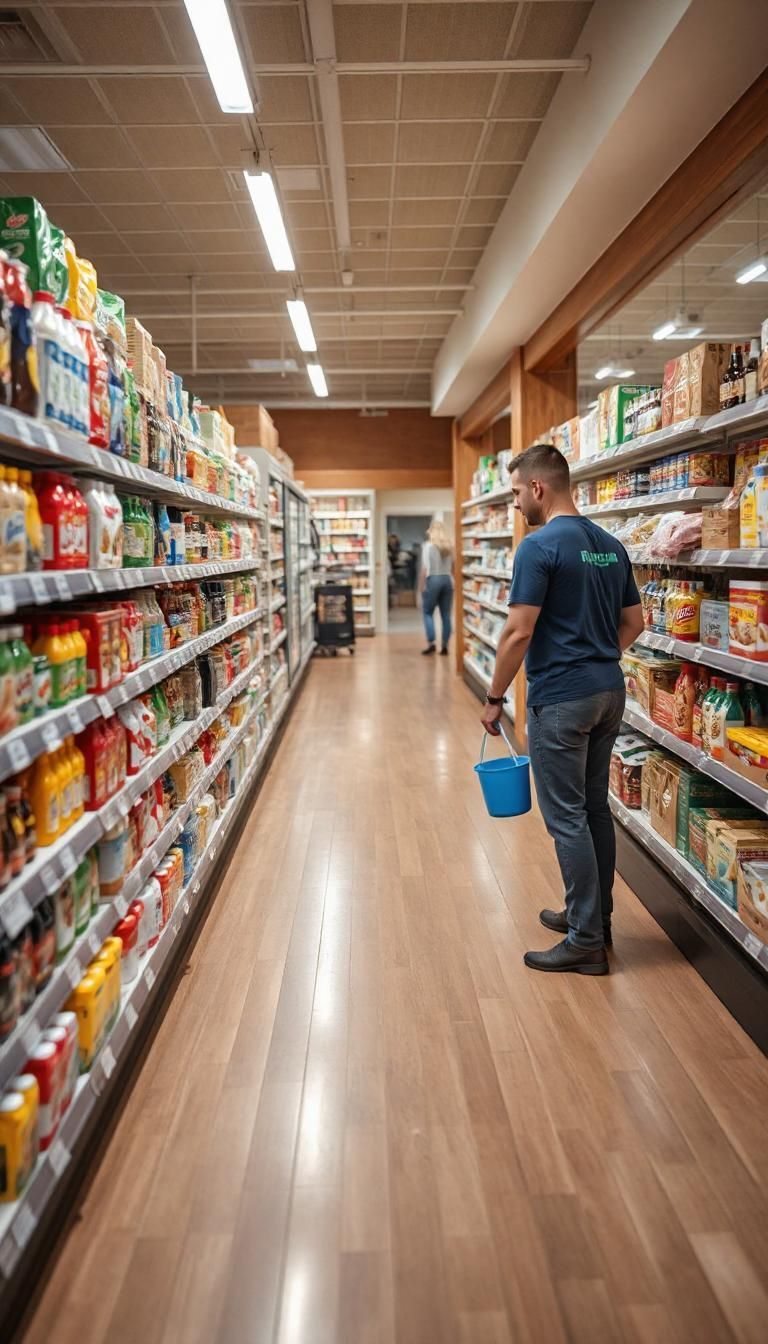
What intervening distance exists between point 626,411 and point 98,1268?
3.85 m

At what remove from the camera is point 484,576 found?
10203mm

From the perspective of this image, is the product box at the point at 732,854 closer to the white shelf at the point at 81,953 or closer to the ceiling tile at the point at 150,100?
the white shelf at the point at 81,953

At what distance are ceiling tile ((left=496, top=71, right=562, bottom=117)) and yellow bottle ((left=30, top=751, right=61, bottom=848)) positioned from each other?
4.63 meters

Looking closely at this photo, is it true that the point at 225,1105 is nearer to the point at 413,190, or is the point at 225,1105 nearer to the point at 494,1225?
the point at 494,1225

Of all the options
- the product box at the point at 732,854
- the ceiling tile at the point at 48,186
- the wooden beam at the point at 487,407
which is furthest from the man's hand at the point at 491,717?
the wooden beam at the point at 487,407

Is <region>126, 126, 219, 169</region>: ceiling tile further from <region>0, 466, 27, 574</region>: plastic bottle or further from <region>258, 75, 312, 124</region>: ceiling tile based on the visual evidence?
<region>0, 466, 27, 574</region>: plastic bottle

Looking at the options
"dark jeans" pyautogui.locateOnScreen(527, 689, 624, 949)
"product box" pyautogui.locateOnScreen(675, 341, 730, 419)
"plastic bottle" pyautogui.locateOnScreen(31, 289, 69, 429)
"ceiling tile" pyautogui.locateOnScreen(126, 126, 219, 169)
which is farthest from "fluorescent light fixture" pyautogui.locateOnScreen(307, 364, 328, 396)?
"plastic bottle" pyautogui.locateOnScreen(31, 289, 69, 429)

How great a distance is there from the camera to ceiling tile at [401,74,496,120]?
194 inches

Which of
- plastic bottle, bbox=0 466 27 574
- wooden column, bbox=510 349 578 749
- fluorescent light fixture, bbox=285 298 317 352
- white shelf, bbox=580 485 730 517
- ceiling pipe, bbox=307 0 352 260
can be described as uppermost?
ceiling pipe, bbox=307 0 352 260

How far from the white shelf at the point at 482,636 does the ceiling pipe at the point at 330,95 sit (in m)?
3.92

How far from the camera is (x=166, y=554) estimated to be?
3.25 meters

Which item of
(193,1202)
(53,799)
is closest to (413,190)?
(53,799)

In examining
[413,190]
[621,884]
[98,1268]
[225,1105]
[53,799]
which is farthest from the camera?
[413,190]

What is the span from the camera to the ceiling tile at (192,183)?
6207mm
